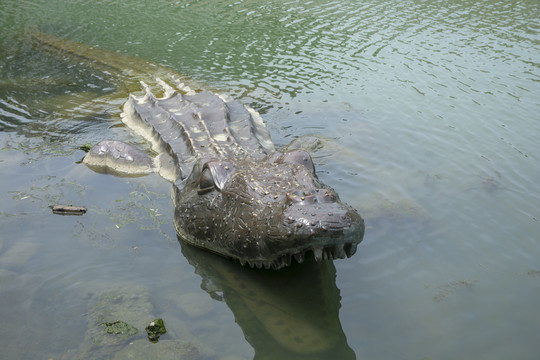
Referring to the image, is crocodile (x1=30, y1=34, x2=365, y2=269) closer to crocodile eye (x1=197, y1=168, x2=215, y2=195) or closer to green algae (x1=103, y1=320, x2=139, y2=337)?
crocodile eye (x1=197, y1=168, x2=215, y2=195)

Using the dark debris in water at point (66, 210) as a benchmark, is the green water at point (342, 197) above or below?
below

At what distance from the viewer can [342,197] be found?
6.29 meters

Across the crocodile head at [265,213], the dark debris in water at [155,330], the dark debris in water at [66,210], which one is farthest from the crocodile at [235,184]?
the dark debris in water at [66,210]

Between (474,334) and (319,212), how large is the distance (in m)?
1.69

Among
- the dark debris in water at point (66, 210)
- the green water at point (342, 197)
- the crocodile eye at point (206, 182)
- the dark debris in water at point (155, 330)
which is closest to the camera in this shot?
the dark debris in water at point (155, 330)

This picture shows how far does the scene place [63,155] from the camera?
7414 mm

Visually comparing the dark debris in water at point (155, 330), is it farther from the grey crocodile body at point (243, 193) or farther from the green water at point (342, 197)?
the grey crocodile body at point (243, 193)

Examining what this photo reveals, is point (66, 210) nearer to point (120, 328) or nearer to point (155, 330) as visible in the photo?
point (120, 328)

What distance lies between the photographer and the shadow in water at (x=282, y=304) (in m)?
4.06

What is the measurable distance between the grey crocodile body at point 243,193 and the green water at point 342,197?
0.38 metres

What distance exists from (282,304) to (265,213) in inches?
32.4

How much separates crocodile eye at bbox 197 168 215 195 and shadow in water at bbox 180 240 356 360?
2.08 ft

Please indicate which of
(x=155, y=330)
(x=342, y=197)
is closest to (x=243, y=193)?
(x=155, y=330)

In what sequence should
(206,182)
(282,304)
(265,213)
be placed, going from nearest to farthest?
(265,213)
(282,304)
(206,182)
